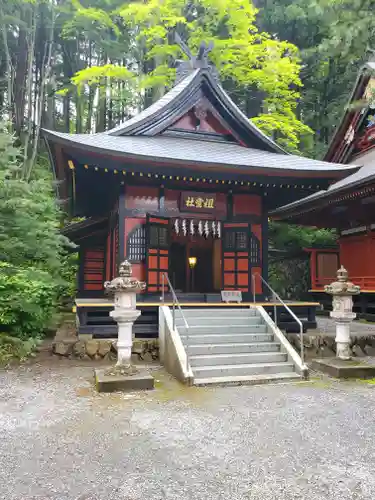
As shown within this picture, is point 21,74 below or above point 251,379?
above

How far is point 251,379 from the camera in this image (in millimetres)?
6895

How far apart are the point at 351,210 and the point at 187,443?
42.2ft

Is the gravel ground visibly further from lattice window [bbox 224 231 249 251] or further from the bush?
lattice window [bbox 224 231 249 251]

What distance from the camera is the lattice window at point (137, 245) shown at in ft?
33.4

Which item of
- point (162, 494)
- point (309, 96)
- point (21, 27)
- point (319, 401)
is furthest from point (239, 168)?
point (21, 27)

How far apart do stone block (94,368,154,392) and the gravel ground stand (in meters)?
0.18

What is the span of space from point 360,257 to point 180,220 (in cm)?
829

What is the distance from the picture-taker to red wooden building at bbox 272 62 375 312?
45.2 ft

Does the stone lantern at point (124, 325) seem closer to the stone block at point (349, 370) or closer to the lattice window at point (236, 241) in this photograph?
the stone block at point (349, 370)

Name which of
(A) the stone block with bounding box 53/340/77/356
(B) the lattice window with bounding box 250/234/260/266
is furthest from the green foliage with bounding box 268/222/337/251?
(A) the stone block with bounding box 53/340/77/356

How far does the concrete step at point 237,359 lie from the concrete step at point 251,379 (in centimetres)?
42

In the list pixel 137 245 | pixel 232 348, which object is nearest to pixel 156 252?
pixel 137 245

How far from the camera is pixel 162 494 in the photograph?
3.14m

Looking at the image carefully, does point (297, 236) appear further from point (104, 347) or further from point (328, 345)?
point (104, 347)
